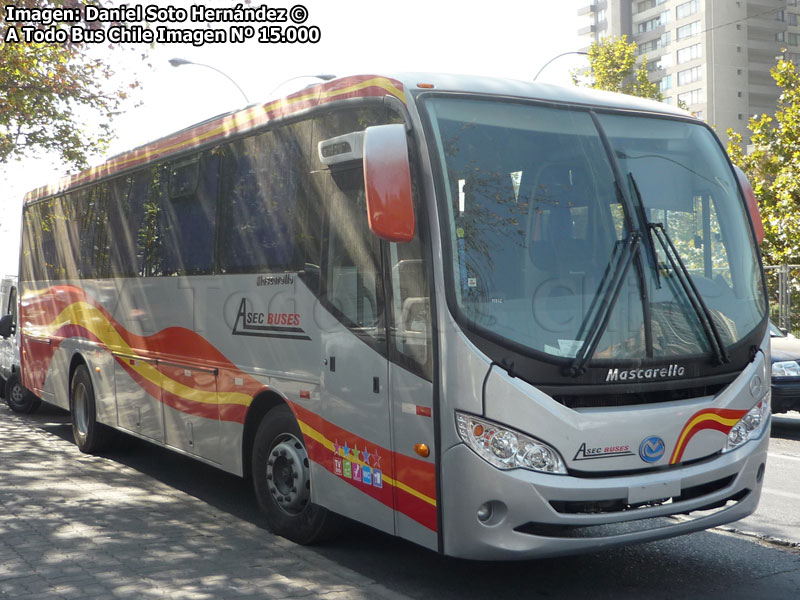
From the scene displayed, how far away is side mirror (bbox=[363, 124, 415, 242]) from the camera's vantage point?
5.07 meters

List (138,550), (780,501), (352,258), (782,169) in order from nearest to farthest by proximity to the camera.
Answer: (352,258) → (138,550) → (780,501) → (782,169)

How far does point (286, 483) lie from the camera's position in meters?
6.86

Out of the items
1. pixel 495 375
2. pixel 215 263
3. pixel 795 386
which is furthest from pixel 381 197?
pixel 795 386

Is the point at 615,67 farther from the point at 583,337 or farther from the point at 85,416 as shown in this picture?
the point at 583,337

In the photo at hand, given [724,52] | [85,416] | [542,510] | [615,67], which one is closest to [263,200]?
[542,510]

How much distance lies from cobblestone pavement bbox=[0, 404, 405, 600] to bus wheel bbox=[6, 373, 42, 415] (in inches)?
243

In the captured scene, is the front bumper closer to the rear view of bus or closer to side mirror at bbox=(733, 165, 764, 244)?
the rear view of bus

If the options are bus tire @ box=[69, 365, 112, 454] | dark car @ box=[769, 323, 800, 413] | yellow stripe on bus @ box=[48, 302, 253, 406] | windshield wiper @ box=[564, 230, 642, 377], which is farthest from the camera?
dark car @ box=[769, 323, 800, 413]

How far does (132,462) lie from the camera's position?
10.5 metres

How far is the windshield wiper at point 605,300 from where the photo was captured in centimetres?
514

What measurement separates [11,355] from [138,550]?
33.7ft

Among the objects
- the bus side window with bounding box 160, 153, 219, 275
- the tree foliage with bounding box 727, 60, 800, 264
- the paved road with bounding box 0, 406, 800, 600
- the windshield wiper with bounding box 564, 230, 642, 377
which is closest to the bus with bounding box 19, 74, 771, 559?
the windshield wiper with bounding box 564, 230, 642, 377

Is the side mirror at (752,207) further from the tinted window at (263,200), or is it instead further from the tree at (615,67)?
the tree at (615,67)

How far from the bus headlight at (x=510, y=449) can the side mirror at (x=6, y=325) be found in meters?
11.7
